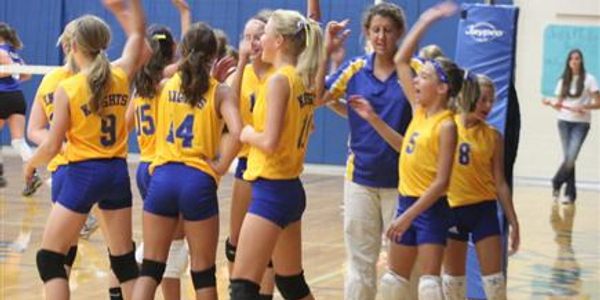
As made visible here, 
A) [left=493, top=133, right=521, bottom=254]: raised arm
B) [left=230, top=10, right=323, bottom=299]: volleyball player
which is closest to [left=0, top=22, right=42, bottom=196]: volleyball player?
[left=493, top=133, right=521, bottom=254]: raised arm

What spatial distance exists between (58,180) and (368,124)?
5.54 ft

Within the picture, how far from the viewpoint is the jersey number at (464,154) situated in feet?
21.4

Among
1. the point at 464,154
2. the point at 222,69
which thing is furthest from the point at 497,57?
the point at 222,69

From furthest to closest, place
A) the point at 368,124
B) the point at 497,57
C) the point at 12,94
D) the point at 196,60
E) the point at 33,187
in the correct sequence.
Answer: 1. the point at 12,94
2. the point at 33,187
3. the point at 497,57
4. the point at 368,124
5. the point at 196,60

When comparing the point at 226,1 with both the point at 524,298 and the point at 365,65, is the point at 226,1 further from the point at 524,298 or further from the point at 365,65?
the point at 365,65

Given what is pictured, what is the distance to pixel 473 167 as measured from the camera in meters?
6.48

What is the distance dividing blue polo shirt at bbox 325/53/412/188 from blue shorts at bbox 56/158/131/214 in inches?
50.2

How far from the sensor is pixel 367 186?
6332 millimetres

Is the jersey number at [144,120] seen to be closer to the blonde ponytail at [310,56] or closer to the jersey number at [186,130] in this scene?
the jersey number at [186,130]

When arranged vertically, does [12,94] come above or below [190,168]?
below

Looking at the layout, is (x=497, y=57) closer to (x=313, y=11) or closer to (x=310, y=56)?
(x=313, y=11)

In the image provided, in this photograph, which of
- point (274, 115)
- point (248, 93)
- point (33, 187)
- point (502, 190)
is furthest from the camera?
point (33, 187)

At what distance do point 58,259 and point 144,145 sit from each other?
0.83m

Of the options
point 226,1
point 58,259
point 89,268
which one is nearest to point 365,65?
point 58,259
